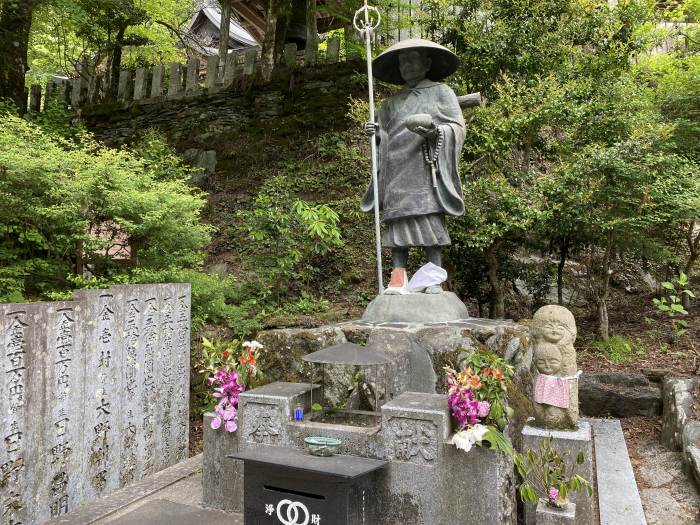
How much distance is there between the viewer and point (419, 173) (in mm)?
5516

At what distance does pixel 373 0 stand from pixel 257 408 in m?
9.99

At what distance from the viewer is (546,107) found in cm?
795

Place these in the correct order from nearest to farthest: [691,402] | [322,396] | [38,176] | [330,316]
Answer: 1. [322,396]
2. [691,402]
3. [38,176]
4. [330,316]

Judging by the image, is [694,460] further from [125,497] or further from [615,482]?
[125,497]

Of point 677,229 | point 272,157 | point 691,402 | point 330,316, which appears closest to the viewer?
point 691,402

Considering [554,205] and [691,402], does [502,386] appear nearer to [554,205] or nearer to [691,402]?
[691,402]

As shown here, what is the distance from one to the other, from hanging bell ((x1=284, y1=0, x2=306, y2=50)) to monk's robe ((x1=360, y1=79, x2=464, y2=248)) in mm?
10068

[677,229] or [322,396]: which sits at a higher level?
[677,229]

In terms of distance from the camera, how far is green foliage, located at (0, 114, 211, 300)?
6.05 metres

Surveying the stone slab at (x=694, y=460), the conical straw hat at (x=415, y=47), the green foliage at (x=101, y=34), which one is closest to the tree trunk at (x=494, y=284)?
the conical straw hat at (x=415, y=47)

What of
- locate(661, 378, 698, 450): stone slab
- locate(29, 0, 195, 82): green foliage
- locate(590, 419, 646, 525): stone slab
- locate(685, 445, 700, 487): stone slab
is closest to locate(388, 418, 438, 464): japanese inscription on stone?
locate(590, 419, 646, 525): stone slab

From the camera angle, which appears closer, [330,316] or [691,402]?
[691,402]

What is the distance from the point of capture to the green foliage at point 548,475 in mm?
3123

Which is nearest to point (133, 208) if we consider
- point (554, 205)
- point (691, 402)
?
point (554, 205)
